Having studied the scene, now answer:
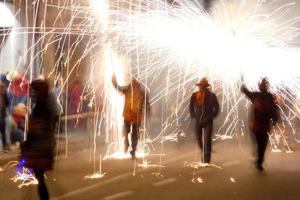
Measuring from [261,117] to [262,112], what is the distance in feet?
0.33

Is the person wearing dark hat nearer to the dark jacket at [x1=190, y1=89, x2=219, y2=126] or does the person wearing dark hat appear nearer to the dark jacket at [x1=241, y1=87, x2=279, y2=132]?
the dark jacket at [x1=190, y1=89, x2=219, y2=126]

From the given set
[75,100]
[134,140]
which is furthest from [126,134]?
[75,100]

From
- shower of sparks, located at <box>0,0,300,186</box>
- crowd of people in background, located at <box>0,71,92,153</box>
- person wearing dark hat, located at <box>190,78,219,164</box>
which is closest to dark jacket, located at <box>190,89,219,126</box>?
person wearing dark hat, located at <box>190,78,219,164</box>

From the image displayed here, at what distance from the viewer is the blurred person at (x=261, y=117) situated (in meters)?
12.1

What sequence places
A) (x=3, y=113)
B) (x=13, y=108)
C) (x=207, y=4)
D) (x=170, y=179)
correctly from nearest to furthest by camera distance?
(x=170, y=179), (x=3, y=113), (x=13, y=108), (x=207, y=4)

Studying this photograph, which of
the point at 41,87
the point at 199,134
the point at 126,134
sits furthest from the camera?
the point at 126,134

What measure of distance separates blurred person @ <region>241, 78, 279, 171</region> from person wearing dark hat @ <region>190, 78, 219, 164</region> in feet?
2.93

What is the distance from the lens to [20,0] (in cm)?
1869

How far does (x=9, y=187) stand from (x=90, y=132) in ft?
19.3

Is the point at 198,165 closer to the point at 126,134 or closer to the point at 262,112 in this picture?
the point at 262,112

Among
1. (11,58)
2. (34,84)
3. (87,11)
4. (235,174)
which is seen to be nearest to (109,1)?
(87,11)

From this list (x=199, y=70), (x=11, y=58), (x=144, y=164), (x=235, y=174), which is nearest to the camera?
(x=235, y=174)

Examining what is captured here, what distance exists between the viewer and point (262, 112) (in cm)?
1215

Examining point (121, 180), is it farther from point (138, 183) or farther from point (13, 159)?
point (13, 159)
